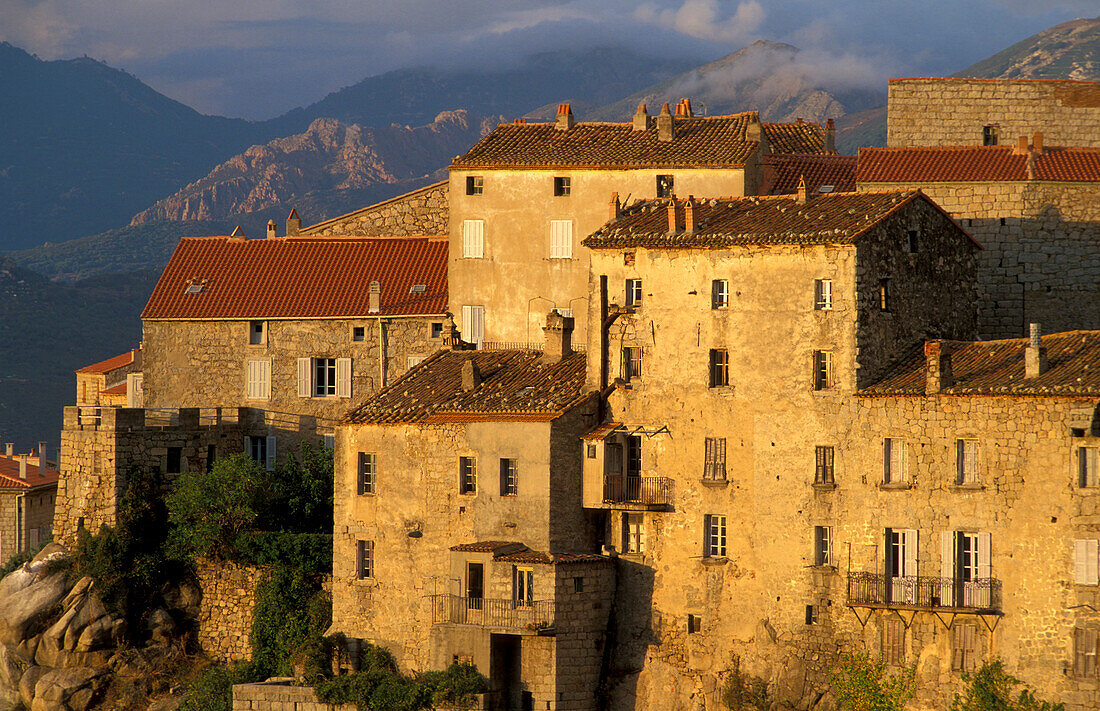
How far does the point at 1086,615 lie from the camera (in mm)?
46844

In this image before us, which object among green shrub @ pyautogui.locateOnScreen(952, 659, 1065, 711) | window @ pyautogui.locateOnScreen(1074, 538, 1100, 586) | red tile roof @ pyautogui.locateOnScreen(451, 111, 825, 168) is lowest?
green shrub @ pyautogui.locateOnScreen(952, 659, 1065, 711)

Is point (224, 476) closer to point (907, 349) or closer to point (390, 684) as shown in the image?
point (390, 684)

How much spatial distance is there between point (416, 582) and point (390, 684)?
11.2 ft

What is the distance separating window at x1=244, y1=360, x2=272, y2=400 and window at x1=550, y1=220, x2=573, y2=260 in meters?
12.1

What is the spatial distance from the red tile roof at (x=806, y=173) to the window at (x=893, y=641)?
20.8m

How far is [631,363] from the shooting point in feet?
183

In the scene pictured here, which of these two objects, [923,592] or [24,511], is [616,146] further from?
[24,511]

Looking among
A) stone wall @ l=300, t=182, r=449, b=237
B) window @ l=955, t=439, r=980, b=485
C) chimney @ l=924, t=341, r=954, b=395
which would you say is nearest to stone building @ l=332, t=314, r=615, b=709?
chimney @ l=924, t=341, r=954, b=395

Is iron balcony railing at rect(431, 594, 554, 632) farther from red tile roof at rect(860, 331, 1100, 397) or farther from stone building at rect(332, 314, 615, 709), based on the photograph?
red tile roof at rect(860, 331, 1100, 397)

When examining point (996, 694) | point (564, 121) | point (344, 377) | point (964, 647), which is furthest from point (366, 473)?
point (996, 694)

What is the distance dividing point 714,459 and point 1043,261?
54.2 feet

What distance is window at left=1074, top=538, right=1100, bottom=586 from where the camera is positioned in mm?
46656

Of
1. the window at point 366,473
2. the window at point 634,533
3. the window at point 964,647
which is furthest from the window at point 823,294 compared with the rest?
the window at point 366,473

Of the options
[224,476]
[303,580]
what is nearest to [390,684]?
[303,580]
